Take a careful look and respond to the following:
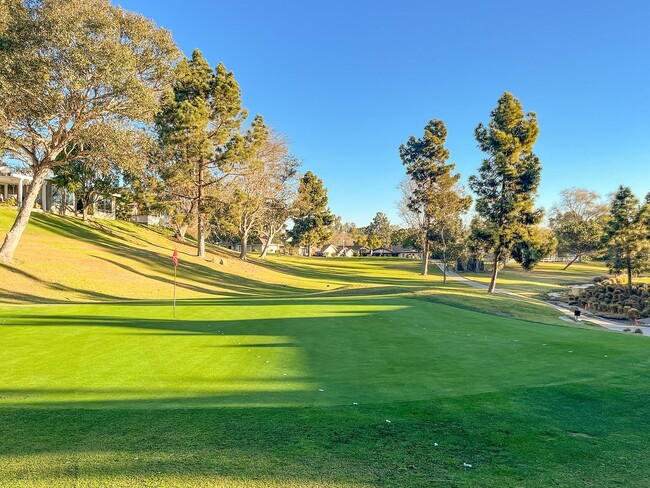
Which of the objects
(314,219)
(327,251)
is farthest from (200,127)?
(327,251)

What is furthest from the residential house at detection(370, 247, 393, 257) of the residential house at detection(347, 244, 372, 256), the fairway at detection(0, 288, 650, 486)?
the fairway at detection(0, 288, 650, 486)

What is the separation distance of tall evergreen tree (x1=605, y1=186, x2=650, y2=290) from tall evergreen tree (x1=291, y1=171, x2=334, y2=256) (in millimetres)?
48916

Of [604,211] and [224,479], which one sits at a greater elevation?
[604,211]

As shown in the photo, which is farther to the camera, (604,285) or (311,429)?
(604,285)

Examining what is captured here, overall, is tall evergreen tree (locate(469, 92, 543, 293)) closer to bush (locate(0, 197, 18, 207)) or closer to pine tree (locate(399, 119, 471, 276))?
pine tree (locate(399, 119, 471, 276))

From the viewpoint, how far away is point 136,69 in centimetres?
2361

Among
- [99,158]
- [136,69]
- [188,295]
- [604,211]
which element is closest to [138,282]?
[188,295]

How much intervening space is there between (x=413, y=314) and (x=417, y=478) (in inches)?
479

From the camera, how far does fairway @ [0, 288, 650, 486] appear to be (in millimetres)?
3822

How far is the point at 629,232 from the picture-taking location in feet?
117

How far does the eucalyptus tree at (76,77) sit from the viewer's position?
2028 centimetres

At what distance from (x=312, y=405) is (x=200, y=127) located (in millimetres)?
33999

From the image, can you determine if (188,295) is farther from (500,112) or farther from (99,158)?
Answer: (500,112)

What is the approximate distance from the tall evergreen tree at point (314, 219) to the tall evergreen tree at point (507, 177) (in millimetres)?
45003
